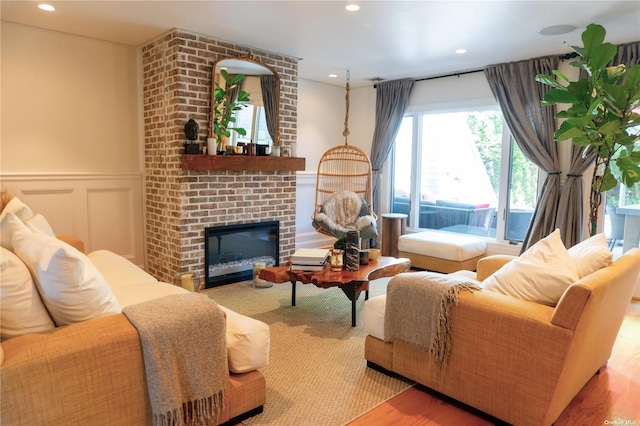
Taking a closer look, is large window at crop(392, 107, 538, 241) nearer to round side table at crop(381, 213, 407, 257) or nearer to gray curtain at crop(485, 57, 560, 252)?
gray curtain at crop(485, 57, 560, 252)

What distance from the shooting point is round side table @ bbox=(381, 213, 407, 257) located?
17.8 feet

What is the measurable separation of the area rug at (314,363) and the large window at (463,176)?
2326 mm

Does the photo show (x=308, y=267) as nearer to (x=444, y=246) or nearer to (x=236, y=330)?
(x=236, y=330)

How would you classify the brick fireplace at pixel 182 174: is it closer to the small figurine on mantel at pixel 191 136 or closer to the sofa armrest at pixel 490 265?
the small figurine on mantel at pixel 191 136

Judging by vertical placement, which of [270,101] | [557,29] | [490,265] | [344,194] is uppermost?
[557,29]

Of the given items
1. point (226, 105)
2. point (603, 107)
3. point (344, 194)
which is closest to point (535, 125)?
point (603, 107)

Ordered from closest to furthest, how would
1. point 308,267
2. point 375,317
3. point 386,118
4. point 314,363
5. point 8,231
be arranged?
point 8,231, point 375,317, point 314,363, point 308,267, point 386,118

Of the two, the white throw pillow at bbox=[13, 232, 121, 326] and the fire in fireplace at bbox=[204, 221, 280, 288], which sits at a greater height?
the white throw pillow at bbox=[13, 232, 121, 326]

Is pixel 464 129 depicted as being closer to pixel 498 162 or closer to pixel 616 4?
pixel 498 162

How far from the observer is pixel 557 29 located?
141 inches

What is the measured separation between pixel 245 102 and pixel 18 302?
10.8ft

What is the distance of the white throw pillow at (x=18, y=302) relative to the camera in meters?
1.44

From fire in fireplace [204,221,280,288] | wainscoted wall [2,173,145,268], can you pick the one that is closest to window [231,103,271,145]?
fire in fireplace [204,221,280,288]

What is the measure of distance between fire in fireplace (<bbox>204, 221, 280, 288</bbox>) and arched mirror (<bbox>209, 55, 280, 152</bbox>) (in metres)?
0.87
